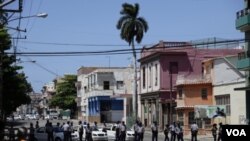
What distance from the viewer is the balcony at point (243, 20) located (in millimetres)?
41438

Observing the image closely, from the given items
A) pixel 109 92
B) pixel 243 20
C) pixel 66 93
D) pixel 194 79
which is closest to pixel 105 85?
pixel 109 92

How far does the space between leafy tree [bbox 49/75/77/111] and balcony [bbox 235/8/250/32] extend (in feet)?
276

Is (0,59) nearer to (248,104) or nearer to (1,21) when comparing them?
(1,21)

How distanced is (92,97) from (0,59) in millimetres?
60955

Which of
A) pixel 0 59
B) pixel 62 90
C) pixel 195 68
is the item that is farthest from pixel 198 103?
pixel 62 90

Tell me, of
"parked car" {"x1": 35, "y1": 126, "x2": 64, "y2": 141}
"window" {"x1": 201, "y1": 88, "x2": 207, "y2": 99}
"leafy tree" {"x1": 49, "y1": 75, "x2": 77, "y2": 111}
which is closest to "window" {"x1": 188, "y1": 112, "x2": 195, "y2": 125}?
"window" {"x1": 201, "y1": 88, "x2": 207, "y2": 99}

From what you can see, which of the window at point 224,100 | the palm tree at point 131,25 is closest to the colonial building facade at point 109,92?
the palm tree at point 131,25

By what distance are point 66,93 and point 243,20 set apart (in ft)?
292

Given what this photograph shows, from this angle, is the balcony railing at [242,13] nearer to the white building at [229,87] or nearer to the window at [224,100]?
the white building at [229,87]

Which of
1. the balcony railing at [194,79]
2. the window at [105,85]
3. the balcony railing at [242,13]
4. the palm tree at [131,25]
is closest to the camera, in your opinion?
the balcony railing at [242,13]

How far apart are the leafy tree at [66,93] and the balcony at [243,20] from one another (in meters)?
84.0

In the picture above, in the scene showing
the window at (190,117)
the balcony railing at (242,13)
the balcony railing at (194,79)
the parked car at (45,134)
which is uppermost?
the balcony railing at (242,13)

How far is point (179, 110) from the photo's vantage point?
5925cm

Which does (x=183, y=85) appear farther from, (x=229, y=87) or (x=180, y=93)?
(x=229, y=87)
